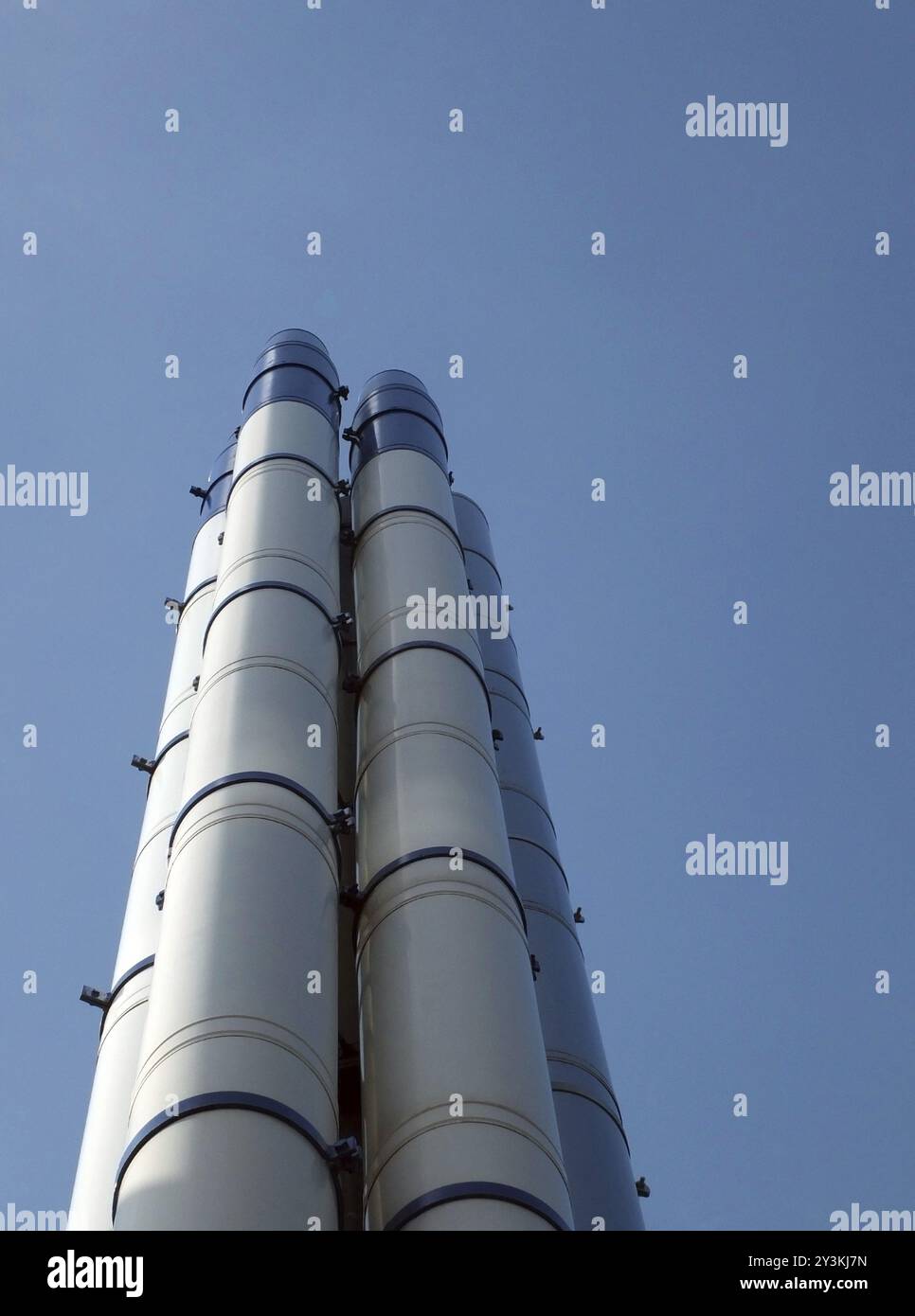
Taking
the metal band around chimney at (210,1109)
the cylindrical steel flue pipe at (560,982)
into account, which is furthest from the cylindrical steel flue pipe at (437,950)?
the cylindrical steel flue pipe at (560,982)

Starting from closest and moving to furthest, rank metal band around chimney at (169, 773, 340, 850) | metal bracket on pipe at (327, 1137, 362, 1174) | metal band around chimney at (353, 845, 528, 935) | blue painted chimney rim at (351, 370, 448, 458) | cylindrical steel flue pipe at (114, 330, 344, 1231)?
cylindrical steel flue pipe at (114, 330, 344, 1231)
metal bracket on pipe at (327, 1137, 362, 1174)
metal band around chimney at (169, 773, 340, 850)
metal band around chimney at (353, 845, 528, 935)
blue painted chimney rim at (351, 370, 448, 458)

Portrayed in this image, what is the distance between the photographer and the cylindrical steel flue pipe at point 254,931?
604 cm

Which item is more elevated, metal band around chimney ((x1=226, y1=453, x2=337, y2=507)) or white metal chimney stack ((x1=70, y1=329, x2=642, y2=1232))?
metal band around chimney ((x1=226, y1=453, x2=337, y2=507))

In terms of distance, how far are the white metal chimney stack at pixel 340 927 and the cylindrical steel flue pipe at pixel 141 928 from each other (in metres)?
0.03

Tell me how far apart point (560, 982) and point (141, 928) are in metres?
3.36

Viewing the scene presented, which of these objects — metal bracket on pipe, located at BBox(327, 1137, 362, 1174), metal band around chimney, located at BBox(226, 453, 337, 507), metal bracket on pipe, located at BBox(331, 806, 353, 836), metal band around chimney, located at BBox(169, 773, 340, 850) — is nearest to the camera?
metal bracket on pipe, located at BBox(327, 1137, 362, 1174)

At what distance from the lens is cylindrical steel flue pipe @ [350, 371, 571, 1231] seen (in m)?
6.65

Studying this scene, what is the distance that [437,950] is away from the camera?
756 centimetres

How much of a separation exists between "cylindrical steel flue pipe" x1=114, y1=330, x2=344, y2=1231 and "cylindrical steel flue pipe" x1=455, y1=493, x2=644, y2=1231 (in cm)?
274

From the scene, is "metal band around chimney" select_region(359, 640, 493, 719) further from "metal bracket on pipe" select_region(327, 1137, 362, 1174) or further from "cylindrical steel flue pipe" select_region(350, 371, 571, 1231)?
"metal bracket on pipe" select_region(327, 1137, 362, 1174)

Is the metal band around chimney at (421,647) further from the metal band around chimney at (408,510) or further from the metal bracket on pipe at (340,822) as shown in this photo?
the metal band around chimney at (408,510)

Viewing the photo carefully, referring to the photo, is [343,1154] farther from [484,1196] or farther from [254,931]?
[254,931]

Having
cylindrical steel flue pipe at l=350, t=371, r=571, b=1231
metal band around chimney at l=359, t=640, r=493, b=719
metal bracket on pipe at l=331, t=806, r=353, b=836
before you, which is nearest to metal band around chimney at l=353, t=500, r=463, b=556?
cylindrical steel flue pipe at l=350, t=371, r=571, b=1231

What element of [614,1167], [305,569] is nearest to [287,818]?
[305,569]
